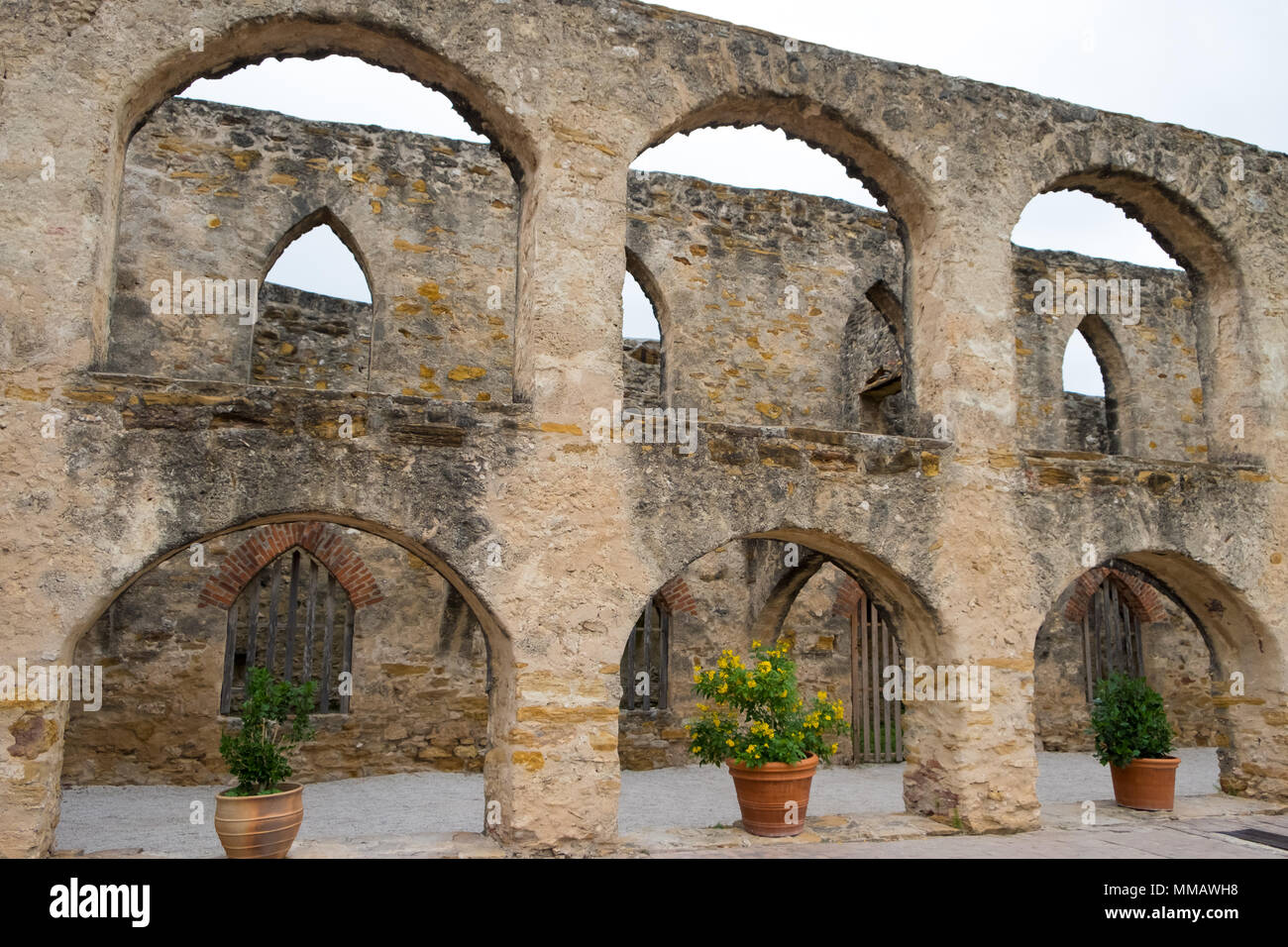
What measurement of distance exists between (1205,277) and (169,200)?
918 cm

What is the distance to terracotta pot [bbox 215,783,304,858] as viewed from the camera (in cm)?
512

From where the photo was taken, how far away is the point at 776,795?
6051 mm

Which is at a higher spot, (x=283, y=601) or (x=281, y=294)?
(x=281, y=294)

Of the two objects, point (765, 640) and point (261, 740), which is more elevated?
point (765, 640)

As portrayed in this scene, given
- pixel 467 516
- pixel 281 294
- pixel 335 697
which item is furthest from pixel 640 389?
pixel 467 516

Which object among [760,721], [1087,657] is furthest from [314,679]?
[1087,657]

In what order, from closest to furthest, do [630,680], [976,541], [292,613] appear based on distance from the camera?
[976,541] → [292,613] → [630,680]

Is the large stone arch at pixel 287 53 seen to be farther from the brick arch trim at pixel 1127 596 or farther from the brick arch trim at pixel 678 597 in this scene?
the brick arch trim at pixel 1127 596

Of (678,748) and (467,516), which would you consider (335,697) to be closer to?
(678,748)

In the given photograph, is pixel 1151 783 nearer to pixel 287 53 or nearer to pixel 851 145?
pixel 851 145

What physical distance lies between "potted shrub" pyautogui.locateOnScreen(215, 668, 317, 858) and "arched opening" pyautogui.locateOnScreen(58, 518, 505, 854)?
186 centimetres

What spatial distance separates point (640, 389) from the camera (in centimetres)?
1180

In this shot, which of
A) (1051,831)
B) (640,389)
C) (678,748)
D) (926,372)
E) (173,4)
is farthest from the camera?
(640,389)

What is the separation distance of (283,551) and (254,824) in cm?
413
